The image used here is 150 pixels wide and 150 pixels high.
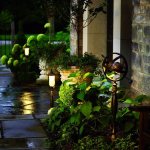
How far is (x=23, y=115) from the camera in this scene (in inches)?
387

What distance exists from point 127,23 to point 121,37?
0.26 metres

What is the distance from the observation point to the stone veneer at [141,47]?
793cm

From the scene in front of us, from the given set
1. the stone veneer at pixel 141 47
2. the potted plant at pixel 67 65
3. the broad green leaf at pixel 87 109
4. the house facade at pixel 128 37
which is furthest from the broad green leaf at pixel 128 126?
the potted plant at pixel 67 65

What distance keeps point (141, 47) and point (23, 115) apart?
8.92 feet

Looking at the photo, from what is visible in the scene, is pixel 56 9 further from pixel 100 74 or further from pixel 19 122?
pixel 19 122

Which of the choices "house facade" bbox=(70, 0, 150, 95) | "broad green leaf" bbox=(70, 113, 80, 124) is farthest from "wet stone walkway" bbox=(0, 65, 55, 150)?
"house facade" bbox=(70, 0, 150, 95)

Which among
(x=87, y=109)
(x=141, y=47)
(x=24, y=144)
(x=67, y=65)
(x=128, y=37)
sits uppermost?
(x=128, y=37)

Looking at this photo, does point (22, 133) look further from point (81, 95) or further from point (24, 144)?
point (81, 95)

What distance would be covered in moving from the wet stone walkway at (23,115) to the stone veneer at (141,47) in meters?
1.62

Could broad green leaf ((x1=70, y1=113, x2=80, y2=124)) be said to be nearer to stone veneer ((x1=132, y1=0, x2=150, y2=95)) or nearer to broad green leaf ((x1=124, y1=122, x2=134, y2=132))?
broad green leaf ((x1=124, y1=122, x2=134, y2=132))

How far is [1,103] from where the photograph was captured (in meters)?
11.4

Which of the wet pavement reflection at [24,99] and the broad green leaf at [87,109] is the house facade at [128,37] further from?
the wet pavement reflection at [24,99]

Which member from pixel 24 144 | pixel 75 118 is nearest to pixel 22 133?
pixel 24 144

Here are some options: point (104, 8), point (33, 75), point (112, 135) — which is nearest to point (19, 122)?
point (112, 135)
